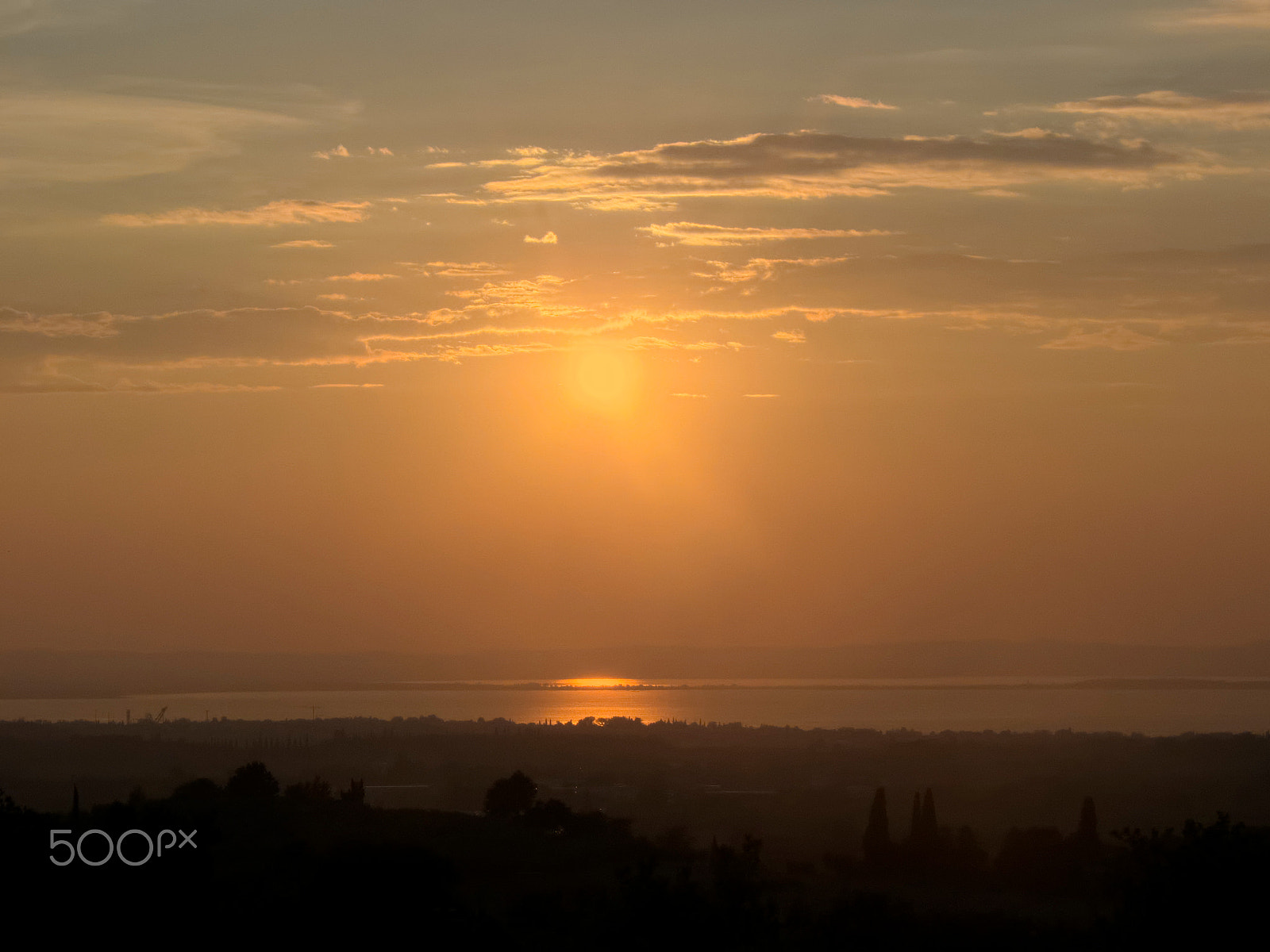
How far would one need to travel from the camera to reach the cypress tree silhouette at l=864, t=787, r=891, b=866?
280 ft

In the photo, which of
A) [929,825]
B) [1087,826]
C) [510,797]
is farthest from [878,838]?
[510,797]

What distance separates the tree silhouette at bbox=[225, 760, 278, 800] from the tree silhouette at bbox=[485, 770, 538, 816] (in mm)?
13099

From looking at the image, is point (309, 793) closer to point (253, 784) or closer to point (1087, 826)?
point (253, 784)

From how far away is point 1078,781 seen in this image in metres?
175

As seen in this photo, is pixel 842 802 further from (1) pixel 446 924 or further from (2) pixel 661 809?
(1) pixel 446 924

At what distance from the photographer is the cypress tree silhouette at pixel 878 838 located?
280ft

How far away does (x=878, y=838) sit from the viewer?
86688 millimetres

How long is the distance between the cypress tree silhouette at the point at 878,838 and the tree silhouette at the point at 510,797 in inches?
801

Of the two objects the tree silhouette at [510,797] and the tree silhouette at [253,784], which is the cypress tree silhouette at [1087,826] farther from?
the tree silhouette at [253,784]

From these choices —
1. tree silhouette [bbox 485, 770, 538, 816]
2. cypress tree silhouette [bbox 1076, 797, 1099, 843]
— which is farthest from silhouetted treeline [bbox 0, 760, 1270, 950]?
tree silhouette [bbox 485, 770, 538, 816]

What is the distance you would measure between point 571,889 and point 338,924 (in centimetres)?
1901

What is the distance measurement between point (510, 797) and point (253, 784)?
15.6 m

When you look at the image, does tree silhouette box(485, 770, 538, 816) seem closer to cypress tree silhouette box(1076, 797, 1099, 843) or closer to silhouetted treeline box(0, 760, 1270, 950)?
silhouetted treeline box(0, 760, 1270, 950)

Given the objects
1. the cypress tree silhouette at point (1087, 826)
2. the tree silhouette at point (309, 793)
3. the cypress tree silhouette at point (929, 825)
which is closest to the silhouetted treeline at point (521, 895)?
the tree silhouette at point (309, 793)
